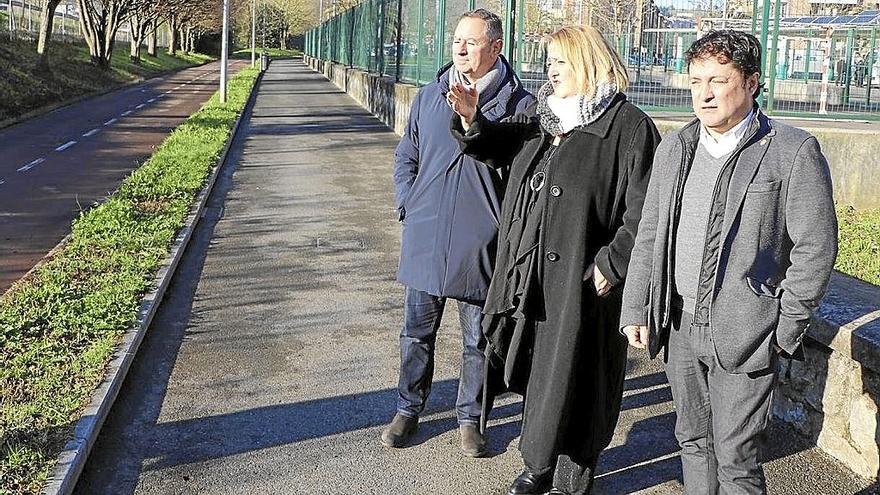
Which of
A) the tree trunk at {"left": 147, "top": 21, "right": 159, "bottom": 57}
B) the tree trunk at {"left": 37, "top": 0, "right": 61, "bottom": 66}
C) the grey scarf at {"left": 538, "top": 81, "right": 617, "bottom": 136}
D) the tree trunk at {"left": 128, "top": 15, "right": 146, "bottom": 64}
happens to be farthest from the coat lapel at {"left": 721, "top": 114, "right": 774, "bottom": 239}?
the tree trunk at {"left": 147, "top": 21, "right": 159, "bottom": 57}

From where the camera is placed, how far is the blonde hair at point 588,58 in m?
3.69

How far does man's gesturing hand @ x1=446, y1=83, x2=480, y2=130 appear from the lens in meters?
3.93

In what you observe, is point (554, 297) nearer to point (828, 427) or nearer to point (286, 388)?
point (828, 427)

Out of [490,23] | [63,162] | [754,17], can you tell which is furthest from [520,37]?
[63,162]

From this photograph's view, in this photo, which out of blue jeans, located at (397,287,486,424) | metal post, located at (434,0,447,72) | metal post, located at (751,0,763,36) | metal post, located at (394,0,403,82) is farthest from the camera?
metal post, located at (394,0,403,82)

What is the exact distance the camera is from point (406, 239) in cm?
462

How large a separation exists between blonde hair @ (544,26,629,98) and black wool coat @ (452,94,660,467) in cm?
11

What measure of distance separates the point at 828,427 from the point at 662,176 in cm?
183

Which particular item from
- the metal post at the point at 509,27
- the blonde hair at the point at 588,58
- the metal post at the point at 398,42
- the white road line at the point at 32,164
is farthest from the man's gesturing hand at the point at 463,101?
the metal post at the point at 398,42

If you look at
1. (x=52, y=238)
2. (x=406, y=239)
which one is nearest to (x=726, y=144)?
(x=406, y=239)

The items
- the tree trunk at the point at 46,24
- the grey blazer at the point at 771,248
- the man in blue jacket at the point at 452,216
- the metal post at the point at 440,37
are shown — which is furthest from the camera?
the tree trunk at the point at 46,24

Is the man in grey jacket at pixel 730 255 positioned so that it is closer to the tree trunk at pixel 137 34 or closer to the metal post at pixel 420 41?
the metal post at pixel 420 41

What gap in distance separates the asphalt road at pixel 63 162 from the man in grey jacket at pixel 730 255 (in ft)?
20.3

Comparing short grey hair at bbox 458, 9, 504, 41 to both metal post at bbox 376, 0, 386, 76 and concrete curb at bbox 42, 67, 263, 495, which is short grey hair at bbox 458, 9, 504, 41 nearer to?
concrete curb at bbox 42, 67, 263, 495
